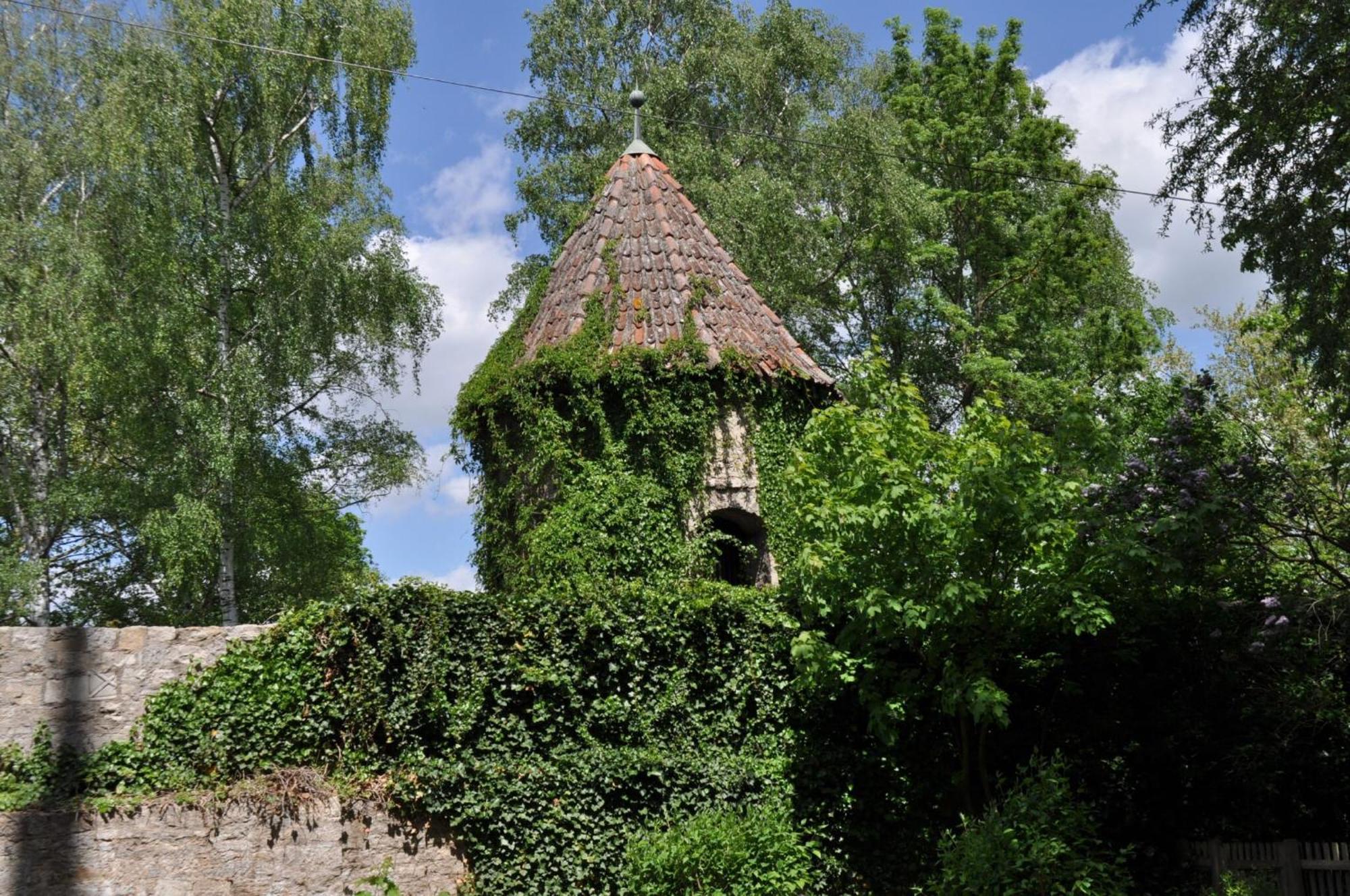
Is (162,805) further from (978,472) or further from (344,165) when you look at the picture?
(344,165)

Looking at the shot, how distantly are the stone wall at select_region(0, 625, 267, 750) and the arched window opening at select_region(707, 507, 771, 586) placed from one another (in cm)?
477

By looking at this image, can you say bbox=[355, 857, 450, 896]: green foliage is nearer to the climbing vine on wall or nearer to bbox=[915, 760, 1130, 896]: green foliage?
the climbing vine on wall

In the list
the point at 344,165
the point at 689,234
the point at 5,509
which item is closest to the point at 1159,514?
the point at 689,234

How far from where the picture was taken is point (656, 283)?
11969mm

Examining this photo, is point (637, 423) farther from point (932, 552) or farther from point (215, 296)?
point (215, 296)

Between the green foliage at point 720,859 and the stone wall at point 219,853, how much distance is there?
1.45 meters

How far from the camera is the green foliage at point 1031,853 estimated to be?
Result: 7645 millimetres

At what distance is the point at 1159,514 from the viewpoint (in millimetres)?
9602

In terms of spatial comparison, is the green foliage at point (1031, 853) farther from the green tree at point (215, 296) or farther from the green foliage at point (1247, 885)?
the green tree at point (215, 296)

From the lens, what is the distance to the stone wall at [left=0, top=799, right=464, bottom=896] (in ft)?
26.7

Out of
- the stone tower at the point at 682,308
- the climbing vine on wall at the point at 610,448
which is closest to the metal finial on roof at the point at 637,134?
the stone tower at the point at 682,308

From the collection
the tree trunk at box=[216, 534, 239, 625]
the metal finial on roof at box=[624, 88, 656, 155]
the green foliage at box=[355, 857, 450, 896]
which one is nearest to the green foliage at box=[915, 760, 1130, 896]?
the green foliage at box=[355, 857, 450, 896]

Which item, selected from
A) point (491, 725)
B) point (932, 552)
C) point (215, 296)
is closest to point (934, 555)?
point (932, 552)

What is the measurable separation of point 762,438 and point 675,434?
933 mm
